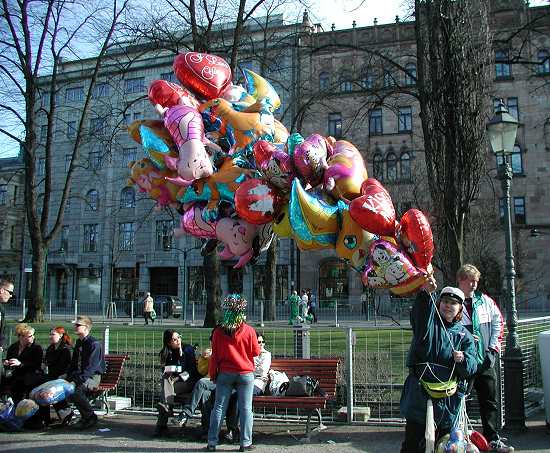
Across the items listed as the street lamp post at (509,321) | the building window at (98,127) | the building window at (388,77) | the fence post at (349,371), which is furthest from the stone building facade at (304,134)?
the fence post at (349,371)

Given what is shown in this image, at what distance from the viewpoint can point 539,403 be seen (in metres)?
8.16

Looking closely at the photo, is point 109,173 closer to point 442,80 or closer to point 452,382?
point 442,80

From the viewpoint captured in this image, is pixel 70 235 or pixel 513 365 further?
pixel 70 235

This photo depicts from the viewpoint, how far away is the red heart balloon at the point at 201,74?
7543mm

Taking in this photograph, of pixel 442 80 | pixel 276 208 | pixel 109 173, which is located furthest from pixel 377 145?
pixel 276 208

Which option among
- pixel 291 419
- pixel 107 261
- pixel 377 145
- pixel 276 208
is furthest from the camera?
pixel 107 261

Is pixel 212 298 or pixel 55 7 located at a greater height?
pixel 55 7

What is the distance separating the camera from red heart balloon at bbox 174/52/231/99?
24.7 feet

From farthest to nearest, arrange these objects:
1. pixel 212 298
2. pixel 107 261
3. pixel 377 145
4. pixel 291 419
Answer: pixel 107 261 < pixel 377 145 < pixel 212 298 < pixel 291 419

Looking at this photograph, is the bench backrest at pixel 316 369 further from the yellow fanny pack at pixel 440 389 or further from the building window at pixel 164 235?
the building window at pixel 164 235

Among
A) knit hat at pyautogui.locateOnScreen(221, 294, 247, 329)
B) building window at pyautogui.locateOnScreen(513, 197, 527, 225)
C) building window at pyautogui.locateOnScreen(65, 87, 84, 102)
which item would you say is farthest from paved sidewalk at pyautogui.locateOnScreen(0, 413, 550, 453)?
building window at pyautogui.locateOnScreen(65, 87, 84, 102)

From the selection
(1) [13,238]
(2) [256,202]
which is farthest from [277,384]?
A: (1) [13,238]

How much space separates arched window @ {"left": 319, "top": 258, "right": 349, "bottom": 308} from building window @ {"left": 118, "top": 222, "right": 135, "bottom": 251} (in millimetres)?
15018

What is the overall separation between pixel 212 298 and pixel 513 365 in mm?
9861
